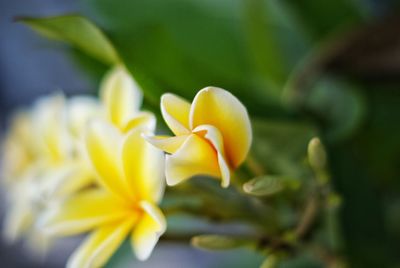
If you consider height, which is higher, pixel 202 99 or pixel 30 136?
pixel 202 99

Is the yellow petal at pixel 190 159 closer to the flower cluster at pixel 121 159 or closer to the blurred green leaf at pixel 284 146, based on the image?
the flower cluster at pixel 121 159

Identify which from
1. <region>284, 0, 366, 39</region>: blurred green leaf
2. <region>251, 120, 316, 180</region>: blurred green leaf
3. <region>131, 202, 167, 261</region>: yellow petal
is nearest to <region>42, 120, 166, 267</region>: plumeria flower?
<region>131, 202, 167, 261</region>: yellow petal

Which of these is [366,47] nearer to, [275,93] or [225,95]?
[275,93]

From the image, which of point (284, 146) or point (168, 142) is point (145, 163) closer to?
point (168, 142)

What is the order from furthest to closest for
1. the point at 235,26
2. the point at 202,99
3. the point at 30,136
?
the point at 235,26, the point at 30,136, the point at 202,99

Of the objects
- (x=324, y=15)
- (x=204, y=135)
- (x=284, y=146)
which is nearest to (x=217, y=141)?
(x=204, y=135)

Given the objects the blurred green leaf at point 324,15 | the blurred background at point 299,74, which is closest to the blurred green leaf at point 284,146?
the blurred background at point 299,74

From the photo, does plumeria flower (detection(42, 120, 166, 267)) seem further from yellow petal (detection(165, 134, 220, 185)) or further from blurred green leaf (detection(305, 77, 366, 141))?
blurred green leaf (detection(305, 77, 366, 141))

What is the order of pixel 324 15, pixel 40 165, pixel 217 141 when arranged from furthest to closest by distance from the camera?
pixel 324 15 < pixel 40 165 < pixel 217 141

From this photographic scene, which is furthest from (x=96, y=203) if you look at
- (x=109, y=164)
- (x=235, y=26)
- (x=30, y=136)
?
(x=235, y=26)
